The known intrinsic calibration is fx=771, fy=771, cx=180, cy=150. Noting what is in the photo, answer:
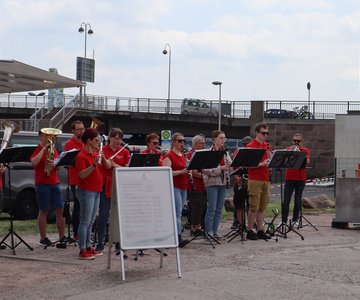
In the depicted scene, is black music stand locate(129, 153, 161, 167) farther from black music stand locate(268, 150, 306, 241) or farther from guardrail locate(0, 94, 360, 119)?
guardrail locate(0, 94, 360, 119)

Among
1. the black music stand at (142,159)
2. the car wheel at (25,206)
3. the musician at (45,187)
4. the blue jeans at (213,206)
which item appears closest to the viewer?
the black music stand at (142,159)

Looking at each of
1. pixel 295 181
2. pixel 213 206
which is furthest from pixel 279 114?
pixel 213 206

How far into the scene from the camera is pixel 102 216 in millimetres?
11109

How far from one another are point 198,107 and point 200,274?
4694 cm

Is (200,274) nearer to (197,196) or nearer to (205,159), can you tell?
(205,159)

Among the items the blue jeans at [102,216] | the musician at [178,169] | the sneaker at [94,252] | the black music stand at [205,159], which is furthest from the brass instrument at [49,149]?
the black music stand at [205,159]

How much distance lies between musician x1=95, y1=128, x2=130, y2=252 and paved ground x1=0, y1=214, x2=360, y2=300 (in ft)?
1.50

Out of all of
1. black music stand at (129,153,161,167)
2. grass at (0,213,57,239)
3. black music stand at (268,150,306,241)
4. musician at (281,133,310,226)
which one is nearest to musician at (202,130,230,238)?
black music stand at (268,150,306,241)

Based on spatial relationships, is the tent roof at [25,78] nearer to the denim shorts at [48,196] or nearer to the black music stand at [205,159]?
the denim shorts at [48,196]

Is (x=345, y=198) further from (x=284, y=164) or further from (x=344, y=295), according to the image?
(x=344, y=295)

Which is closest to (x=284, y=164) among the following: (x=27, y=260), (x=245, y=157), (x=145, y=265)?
(x=245, y=157)

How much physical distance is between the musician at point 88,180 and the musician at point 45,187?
43.1 inches

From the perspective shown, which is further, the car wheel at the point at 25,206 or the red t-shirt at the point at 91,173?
the car wheel at the point at 25,206

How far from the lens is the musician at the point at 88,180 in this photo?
33.8 feet
